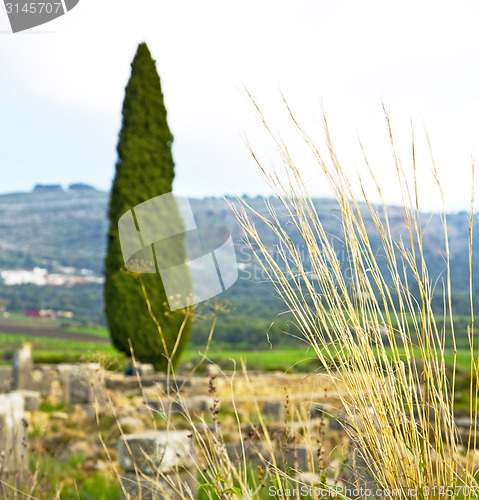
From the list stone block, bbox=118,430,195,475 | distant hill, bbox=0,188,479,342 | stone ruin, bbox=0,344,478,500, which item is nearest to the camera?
stone ruin, bbox=0,344,478,500

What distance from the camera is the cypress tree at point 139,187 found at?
24.5ft

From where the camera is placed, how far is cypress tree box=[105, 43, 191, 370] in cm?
747

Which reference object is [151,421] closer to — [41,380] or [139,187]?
[41,380]

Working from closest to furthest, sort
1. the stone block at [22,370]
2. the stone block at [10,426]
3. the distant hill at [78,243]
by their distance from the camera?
the stone block at [10,426], the distant hill at [78,243], the stone block at [22,370]

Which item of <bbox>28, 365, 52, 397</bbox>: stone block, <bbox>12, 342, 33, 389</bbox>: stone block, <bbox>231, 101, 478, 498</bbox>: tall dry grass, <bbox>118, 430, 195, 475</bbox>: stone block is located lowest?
<bbox>28, 365, 52, 397</bbox>: stone block

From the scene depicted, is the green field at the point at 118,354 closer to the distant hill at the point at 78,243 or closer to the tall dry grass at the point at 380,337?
the distant hill at the point at 78,243

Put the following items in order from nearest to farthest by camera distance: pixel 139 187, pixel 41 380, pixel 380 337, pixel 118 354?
pixel 380 337 → pixel 41 380 → pixel 139 187 → pixel 118 354

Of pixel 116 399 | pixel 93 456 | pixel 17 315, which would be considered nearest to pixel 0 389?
pixel 116 399

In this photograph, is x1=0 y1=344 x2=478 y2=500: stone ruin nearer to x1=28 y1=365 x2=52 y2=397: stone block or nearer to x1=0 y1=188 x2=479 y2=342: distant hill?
x1=28 y1=365 x2=52 y2=397: stone block

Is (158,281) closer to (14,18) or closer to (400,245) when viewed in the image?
(14,18)

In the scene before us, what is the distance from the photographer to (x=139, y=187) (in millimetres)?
7535

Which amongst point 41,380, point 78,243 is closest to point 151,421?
point 41,380

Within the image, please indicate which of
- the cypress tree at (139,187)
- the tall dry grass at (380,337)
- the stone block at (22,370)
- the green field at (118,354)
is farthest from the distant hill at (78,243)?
the stone block at (22,370)

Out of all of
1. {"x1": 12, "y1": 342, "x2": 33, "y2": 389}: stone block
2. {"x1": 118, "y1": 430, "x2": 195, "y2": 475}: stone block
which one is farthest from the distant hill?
{"x1": 12, "y1": 342, "x2": 33, "y2": 389}: stone block
